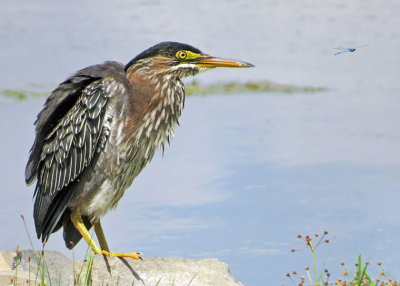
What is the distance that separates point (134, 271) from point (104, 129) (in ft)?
3.72

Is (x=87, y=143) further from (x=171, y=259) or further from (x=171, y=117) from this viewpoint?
(x=171, y=259)

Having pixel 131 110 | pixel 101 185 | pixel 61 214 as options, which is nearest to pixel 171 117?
pixel 131 110

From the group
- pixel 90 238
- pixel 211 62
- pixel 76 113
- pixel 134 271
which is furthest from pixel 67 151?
pixel 211 62

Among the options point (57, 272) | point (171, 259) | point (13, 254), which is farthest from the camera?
point (13, 254)

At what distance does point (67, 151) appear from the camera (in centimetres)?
605

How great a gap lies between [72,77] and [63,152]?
62 centimetres

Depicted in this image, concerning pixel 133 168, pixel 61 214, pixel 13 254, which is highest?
pixel 133 168

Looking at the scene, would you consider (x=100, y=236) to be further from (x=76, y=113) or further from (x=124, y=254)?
(x=76, y=113)

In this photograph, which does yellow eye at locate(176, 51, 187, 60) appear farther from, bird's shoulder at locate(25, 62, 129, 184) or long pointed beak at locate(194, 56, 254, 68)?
bird's shoulder at locate(25, 62, 129, 184)

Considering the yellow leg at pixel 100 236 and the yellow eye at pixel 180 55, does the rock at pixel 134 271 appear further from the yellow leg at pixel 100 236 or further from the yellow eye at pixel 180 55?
the yellow eye at pixel 180 55

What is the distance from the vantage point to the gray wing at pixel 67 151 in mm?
5883

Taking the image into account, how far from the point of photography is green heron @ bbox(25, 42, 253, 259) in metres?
5.86

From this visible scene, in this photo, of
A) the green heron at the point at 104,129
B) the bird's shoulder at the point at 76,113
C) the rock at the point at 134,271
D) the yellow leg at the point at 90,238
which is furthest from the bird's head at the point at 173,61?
the rock at the point at 134,271

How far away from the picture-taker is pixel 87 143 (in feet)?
19.4
